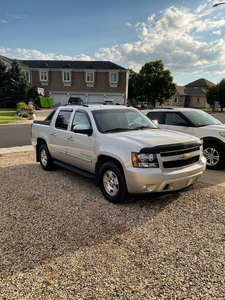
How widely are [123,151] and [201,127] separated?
3.93m

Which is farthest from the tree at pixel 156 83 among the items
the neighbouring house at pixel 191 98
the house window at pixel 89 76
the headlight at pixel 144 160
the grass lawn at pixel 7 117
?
the headlight at pixel 144 160

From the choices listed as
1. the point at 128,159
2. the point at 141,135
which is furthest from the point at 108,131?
the point at 128,159

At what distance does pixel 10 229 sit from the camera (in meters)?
3.56

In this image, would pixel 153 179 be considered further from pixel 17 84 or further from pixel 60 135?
pixel 17 84

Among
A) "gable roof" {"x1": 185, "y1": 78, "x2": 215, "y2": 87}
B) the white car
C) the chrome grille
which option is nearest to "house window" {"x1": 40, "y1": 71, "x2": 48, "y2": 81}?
the white car

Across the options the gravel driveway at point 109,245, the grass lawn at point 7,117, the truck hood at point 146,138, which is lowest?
the gravel driveway at point 109,245

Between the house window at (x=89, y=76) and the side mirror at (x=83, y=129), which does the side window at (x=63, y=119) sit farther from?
the house window at (x=89, y=76)

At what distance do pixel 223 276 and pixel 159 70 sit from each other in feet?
158

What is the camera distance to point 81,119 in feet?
17.6

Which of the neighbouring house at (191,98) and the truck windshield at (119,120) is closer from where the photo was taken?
the truck windshield at (119,120)

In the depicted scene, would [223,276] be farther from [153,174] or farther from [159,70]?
[159,70]

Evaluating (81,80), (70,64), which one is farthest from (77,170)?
(70,64)

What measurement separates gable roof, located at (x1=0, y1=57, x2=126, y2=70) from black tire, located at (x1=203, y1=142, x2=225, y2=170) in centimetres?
3956

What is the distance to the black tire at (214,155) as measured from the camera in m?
6.71
